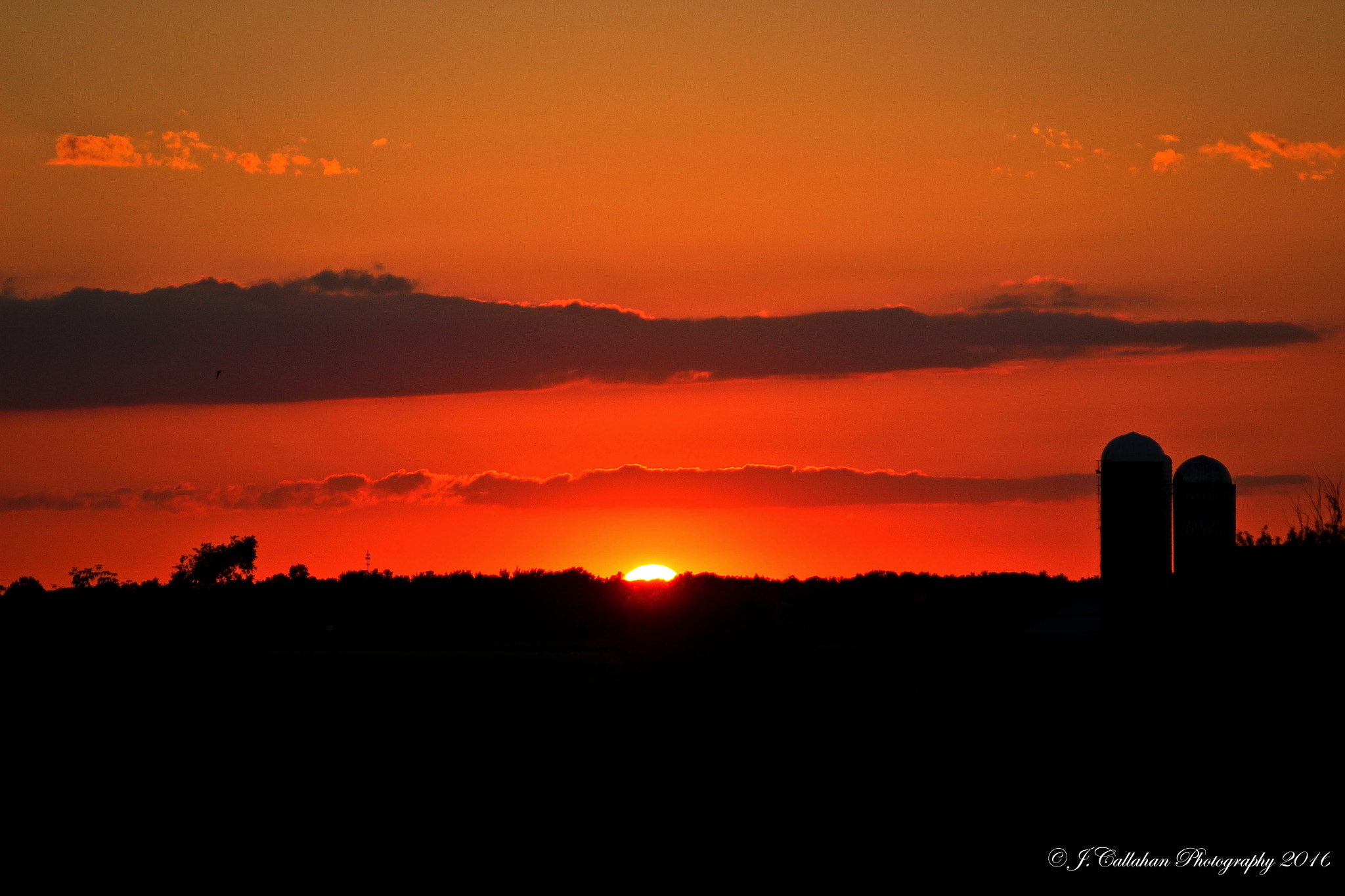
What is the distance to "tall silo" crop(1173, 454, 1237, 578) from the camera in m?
48.2

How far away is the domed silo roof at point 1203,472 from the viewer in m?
49.2

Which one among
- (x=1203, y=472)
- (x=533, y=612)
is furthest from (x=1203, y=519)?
(x=533, y=612)

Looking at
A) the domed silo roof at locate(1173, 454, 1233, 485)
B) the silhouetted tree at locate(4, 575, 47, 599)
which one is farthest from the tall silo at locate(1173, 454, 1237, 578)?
the silhouetted tree at locate(4, 575, 47, 599)

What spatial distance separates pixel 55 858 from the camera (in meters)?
30.2

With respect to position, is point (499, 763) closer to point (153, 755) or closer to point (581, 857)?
point (581, 857)

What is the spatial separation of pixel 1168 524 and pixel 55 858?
119 feet

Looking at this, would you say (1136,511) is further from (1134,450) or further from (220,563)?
(220,563)

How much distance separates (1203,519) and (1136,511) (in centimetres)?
239

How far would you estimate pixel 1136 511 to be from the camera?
48.6 meters

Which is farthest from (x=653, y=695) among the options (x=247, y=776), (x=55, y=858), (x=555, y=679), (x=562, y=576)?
(x=562, y=576)

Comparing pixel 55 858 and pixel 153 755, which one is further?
pixel 153 755

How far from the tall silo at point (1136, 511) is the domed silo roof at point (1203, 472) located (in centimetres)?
49

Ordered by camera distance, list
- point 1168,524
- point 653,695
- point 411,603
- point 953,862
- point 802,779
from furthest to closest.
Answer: point 411,603
point 1168,524
point 653,695
point 802,779
point 953,862

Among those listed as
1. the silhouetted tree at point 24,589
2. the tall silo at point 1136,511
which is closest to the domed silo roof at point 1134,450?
the tall silo at point 1136,511
